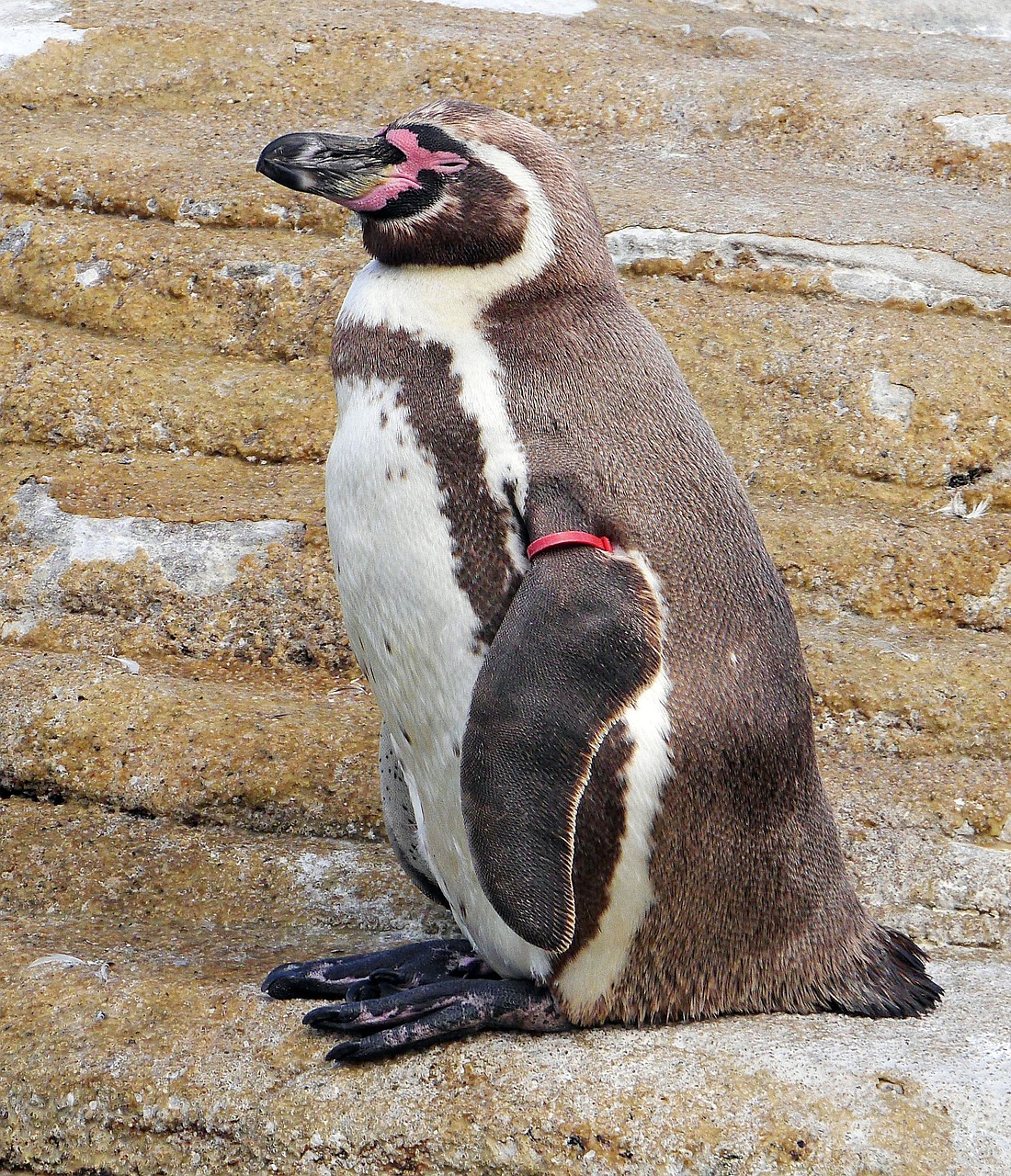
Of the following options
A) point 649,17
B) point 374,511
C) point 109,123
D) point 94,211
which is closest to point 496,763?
point 374,511

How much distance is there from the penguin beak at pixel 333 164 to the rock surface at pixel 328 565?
1817mm

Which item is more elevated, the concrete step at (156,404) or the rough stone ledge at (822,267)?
the rough stone ledge at (822,267)

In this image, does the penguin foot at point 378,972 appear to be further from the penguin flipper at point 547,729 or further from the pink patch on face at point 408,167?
the pink patch on face at point 408,167

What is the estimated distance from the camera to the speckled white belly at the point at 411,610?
2.80 meters

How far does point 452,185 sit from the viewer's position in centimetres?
287

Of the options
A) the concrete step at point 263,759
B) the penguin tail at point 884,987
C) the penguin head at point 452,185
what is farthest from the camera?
the concrete step at point 263,759

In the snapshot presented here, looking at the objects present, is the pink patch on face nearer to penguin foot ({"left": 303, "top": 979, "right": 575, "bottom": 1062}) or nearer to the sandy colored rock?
penguin foot ({"left": 303, "top": 979, "right": 575, "bottom": 1062})

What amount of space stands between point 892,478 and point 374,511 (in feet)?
10.8

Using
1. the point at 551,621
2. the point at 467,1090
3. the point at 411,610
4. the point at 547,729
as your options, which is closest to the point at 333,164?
the point at 411,610

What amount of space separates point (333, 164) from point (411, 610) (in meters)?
0.99

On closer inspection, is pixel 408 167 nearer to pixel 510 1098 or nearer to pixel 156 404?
pixel 510 1098

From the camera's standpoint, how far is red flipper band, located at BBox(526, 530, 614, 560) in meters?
2.64

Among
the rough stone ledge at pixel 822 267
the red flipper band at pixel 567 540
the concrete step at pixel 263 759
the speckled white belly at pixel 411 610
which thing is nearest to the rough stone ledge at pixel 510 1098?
the speckled white belly at pixel 411 610

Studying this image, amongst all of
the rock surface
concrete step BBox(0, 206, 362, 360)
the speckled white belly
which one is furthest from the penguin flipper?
concrete step BBox(0, 206, 362, 360)
